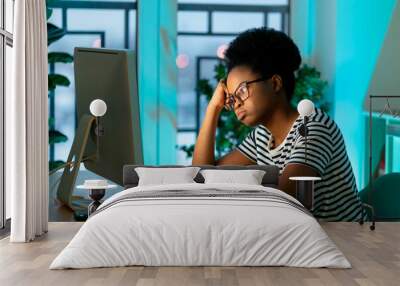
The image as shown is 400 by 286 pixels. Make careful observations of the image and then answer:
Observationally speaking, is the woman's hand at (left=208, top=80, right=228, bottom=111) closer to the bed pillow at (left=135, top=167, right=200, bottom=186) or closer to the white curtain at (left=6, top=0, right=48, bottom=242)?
the bed pillow at (left=135, top=167, right=200, bottom=186)

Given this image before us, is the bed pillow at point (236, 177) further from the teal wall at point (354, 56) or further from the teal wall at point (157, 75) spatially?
the teal wall at point (157, 75)

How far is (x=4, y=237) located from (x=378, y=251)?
112 inches

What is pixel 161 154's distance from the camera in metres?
8.84

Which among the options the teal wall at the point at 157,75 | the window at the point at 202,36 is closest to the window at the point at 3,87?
the teal wall at the point at 157,75

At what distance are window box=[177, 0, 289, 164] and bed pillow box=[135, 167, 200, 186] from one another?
10.7ft

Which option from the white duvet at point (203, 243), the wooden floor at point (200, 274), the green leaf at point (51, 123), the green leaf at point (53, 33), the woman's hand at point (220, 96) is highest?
the green leaf at point (53, 33)

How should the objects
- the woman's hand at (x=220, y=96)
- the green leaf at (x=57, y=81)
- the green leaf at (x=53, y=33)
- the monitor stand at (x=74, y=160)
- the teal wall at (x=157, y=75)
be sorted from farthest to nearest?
the teal wall at (x=157, y=75) < the green leaf at (x=57, y=81) < the green leaf at (x=53, y=33) < the woman's hand at (x=220, y=96) < the monitor stand at (x=74, y=160)

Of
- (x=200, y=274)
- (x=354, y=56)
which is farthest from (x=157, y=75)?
(x=200, y=274)

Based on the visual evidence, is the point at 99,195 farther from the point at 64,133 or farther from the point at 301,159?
the point at 64,133

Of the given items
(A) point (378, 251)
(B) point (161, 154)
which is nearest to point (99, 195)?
(A) point (378, 251)

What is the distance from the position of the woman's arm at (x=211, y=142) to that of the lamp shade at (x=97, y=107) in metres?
1.24

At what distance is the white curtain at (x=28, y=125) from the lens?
5.28m

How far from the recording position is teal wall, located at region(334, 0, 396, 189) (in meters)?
7.89

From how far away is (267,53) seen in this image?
21.0ft
